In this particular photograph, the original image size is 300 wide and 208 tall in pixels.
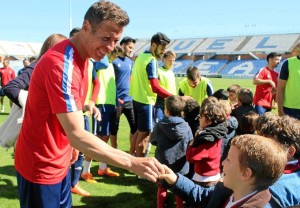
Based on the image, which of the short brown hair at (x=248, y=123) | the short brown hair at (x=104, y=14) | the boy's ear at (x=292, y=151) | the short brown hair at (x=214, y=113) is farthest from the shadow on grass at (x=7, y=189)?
the boy's ear at (x=292, y=151)

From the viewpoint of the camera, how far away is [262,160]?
6.42 feet

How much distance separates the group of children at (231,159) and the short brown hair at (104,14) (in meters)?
0.99

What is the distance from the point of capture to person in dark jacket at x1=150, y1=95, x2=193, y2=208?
166 inches

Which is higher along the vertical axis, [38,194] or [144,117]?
[38,194]

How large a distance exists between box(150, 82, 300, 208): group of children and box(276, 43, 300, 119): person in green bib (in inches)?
40.7

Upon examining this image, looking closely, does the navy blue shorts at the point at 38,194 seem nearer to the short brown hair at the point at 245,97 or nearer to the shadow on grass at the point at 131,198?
the shadow on grass at the point at 131,198

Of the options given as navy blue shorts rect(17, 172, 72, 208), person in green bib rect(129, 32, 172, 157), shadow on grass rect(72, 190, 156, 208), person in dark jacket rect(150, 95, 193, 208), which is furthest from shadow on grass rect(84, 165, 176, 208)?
navy blue shorts rect(17, 172, 72, 208)

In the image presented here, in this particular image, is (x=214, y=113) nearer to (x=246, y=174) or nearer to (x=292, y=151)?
(x=292, y=151)

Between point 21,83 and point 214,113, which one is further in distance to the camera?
point 214,113

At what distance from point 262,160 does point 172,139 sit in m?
2.33

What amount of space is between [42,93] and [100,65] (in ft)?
10.3

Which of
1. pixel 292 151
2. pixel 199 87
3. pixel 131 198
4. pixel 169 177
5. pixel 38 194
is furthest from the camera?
pixel 199 87

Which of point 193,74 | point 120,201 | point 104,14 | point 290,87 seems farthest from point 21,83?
point 290,87

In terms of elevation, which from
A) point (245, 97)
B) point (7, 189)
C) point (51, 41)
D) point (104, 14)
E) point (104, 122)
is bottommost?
point (7, 189)
